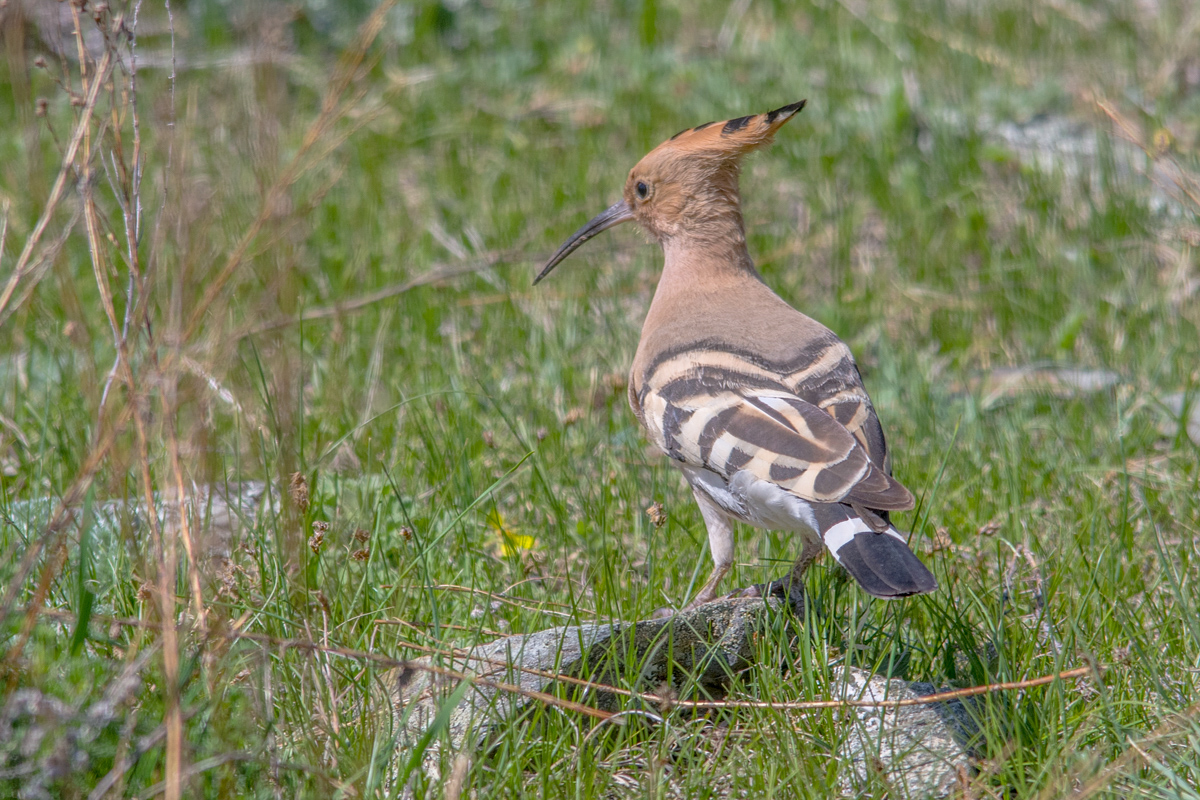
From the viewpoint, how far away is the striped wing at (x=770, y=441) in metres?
2.57

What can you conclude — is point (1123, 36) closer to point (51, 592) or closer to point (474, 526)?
point (474, 526)

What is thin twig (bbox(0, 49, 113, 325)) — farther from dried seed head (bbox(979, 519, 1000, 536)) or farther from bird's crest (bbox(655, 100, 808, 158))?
dried seed head (bbox(979, 519, 1000, 536))

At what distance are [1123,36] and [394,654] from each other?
6.15 meters

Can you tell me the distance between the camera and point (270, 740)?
218 cm

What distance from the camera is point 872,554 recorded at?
2.39 m

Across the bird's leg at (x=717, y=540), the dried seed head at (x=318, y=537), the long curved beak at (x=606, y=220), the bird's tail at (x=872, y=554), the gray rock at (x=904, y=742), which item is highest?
the long curved beak at (x=606, y=220)

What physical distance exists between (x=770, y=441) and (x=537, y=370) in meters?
1.66

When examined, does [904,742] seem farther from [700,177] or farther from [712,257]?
[700,177]

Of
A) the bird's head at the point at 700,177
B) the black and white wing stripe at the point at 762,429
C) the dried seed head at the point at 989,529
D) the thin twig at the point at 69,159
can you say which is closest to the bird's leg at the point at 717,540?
the black and white wing stripe at the point at 762,429

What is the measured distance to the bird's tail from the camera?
7.47ft

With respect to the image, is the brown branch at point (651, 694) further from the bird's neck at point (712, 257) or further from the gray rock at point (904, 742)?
the bird's neck at point (712, 257)

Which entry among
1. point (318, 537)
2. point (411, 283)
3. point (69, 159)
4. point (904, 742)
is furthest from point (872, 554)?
point (411, 283)

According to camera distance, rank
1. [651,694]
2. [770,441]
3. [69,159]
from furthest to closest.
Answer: [770,441] < [651,694] < [69,159]

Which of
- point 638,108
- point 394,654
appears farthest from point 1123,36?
point 394,654
